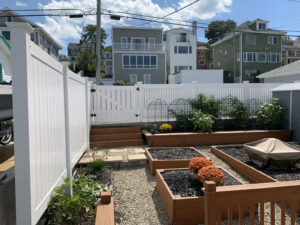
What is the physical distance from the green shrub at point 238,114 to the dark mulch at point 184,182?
4468 mm

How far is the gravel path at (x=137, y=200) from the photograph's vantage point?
10.2 feet

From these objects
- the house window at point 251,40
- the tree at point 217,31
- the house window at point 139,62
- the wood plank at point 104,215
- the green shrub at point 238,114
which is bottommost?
the wood plank at point 104,215

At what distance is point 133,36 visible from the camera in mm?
25688

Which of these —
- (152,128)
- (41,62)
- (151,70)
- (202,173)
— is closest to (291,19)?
(151,70)

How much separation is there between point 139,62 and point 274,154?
22469mm

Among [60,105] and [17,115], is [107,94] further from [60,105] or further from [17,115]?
[17,115]

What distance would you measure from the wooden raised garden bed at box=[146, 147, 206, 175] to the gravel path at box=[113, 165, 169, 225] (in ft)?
0.95

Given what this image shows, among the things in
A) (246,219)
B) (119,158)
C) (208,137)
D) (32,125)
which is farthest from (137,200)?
(208,137)

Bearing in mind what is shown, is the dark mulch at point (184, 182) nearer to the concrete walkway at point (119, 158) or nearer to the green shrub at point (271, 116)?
the concrete walkway at point (119, 158)

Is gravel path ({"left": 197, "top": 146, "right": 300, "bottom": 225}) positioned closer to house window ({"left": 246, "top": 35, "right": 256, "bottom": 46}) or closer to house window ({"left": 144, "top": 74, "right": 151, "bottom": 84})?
house window ({"left": 144, "top": 74, "right": 151, "bottom": 84})

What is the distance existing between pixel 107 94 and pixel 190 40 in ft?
80.3

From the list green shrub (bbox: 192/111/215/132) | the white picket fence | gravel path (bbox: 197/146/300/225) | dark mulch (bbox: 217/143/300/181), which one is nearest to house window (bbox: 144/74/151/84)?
the white picket fence

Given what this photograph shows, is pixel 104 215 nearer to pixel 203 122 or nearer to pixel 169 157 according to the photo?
pixel 169 157

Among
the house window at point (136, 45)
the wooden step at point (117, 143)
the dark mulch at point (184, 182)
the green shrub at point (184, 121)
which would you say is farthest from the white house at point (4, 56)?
the house window at point (136, 45)
